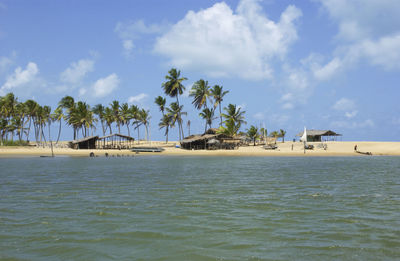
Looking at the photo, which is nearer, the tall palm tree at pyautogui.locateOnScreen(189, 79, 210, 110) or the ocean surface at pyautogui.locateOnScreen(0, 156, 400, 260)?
the ocean surface at pyautogui.locateOnScreen(0, 156, 400, 260)

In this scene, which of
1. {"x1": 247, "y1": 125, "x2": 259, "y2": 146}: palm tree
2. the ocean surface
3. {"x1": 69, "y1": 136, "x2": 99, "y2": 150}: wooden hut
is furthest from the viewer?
{"x1": 247, "y1": 125, "x2": 259, "y2": 146}: palm tree

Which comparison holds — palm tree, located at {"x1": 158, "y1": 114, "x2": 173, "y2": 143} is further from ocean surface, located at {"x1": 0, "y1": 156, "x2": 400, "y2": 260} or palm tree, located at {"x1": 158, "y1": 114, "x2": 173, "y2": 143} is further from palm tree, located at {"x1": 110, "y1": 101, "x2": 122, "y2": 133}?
ocean surface, located at {"x1": 0, "y1": 156, "x2": 400, "y2": 260}

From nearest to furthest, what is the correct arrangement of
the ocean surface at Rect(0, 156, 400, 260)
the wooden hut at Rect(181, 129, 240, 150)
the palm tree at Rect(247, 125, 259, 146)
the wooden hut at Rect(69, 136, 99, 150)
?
the ocean surface at Rect(0, 156, 400, 260) < the wooden hut at Rect(181, 129, 240, 150) < the wooden hut at Rect(69, 136, 99, 150) < the palm tree at Rect(247, 125, 259, 146)

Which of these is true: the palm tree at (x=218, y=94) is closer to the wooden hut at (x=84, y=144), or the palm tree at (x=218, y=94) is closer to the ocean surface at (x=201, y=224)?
the wooden hut at (x=84, y=144)

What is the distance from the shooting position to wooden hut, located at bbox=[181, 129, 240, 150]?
64500 mm

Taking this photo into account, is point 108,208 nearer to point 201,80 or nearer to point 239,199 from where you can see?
point 239,199

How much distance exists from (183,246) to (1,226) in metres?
5.36

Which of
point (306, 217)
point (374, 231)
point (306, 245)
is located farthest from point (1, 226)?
point (374, 231)

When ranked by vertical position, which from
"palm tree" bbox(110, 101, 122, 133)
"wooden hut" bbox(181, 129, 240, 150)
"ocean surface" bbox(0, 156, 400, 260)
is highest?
"palm tree" bbox(110, 101, 122, 133)

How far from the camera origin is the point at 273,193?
14.1 meters

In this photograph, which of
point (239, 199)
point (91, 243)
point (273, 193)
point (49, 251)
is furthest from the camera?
point (273, 193)

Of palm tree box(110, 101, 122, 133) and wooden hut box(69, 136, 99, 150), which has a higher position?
palm tree box(110, 101, 122, 133)

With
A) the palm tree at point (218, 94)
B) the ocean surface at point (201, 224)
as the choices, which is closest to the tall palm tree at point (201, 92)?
the palm tree at point (218, 94)

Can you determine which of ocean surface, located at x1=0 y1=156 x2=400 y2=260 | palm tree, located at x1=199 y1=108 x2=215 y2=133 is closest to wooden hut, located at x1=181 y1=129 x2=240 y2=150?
palm tree, located at x1=199 y1=108 x2=215 y2=133
